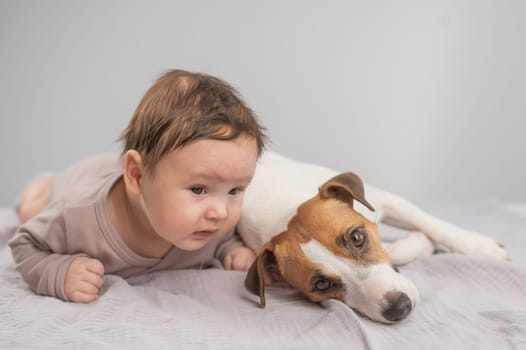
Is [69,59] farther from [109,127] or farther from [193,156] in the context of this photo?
[193,156]

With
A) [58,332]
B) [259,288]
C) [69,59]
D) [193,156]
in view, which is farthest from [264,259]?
[69,59]

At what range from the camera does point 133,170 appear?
181 cm

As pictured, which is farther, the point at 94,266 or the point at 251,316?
the point at 94,266

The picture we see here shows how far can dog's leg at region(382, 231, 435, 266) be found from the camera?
7.08ft

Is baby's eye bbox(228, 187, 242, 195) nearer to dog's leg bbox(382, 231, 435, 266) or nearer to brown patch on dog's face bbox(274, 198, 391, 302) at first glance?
brown patch on dog's face bbox(274, 198, 391, 302)

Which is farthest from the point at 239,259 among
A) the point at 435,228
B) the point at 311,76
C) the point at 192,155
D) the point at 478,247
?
the point at 311,76

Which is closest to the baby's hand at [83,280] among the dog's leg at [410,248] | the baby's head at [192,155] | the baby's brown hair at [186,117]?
the baby's head at [192,155]

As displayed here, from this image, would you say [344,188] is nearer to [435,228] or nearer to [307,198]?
[307,198]

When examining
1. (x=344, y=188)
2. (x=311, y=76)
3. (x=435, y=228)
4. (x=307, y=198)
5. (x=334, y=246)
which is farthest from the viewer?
Answer: (x=311, y=76)

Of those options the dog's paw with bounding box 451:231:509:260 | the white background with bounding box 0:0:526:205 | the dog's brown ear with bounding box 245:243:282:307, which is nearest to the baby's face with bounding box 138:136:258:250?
the dog's brown ear with bounding box 245:243:282:307

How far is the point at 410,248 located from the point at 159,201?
1075mm

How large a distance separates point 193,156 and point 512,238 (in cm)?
180

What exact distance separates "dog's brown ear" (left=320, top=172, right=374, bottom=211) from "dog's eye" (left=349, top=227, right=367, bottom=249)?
0.41 ft

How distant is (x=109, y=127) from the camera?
12.6 feet
